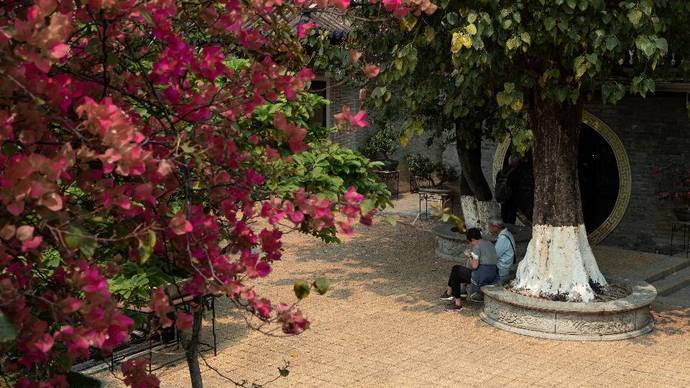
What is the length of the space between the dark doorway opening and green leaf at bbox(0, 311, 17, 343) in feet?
44.6

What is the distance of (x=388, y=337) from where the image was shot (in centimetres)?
1080

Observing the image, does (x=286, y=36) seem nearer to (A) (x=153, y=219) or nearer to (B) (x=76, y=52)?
(B) (x=76, y=52)

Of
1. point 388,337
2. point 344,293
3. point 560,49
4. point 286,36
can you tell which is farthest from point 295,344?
point 286,36

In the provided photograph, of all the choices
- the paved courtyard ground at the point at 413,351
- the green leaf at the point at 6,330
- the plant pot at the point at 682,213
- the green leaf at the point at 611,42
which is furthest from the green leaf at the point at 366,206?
the plant pot at the point at 682,213

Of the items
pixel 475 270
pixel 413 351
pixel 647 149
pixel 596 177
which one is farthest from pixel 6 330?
pixel 596 177

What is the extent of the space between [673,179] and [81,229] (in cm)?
1363

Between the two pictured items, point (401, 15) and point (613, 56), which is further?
point (613, 56)

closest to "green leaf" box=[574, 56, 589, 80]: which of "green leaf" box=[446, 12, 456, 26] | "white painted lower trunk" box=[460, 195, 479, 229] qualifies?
"green leaf" box=[446, 12, 456, 26]

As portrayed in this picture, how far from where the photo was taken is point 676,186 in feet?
50.3

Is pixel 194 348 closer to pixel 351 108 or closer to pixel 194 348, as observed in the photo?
pixel 194 348

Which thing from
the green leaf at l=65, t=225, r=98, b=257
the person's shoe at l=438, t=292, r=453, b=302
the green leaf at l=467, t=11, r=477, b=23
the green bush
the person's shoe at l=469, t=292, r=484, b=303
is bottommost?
the person's shoe at l=438, t=292, r=453, b=302

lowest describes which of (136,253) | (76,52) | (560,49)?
(136,253)

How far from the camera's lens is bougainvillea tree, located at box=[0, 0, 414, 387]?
10.9 feet

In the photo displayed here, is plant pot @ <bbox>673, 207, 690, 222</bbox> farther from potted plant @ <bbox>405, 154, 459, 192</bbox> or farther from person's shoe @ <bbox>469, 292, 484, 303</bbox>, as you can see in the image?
person's shoe @ <bbox>469, 292, 484, 303</bbox>
